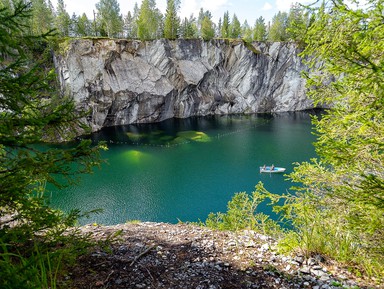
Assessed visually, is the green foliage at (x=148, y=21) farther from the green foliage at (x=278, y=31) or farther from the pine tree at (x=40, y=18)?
the green foliage at (x=278, y=31)

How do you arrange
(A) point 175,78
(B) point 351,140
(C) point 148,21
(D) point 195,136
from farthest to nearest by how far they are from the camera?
(A) point 175,78 < (C) point 148,21 < (D) point 195,136 < (B) point 351,140

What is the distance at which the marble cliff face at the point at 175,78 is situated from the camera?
147 feet

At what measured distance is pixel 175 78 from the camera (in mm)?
55281

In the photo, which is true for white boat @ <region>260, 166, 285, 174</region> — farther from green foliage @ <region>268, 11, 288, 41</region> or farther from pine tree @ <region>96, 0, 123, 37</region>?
green foliage @ <region>268, 11, 288, 41</region>

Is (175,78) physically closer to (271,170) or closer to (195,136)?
(195,136)

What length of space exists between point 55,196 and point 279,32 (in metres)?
66.7

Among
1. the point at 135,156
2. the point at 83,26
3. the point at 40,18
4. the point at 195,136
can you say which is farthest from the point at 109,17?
the point at 135,156

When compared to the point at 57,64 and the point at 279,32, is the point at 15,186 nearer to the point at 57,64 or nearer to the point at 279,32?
the point at 57,64

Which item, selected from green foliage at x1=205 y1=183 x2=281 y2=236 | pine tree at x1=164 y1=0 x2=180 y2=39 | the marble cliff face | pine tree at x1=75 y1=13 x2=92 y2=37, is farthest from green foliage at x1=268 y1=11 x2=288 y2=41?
green foliage at x1=205 y1=183 x2=281 y2=236

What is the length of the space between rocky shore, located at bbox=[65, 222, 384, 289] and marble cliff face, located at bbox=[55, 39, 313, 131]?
1515 inches

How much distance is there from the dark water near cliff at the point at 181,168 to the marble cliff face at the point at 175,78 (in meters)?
5.68

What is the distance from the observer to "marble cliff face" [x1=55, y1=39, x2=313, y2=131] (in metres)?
44.8

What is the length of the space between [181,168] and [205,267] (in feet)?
84.3

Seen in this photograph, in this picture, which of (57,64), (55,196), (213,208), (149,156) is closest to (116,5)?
(57,64)
